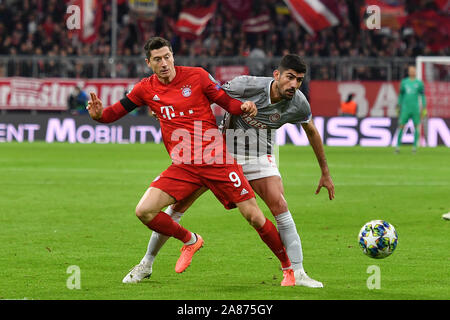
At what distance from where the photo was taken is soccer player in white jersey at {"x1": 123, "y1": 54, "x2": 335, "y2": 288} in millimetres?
7969

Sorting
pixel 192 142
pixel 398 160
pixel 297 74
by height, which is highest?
pixel 297 74

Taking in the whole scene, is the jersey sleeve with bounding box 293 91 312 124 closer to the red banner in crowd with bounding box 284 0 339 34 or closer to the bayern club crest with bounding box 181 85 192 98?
the bayern club crest with bounding box 181 85 192 98

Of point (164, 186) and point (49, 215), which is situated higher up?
point (164, 186)

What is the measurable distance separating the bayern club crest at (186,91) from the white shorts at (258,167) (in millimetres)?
752

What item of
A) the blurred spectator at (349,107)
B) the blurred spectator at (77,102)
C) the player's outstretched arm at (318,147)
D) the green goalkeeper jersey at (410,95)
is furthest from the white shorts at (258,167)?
the blurred spectator at (77,102)

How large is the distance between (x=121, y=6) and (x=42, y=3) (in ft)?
10.5

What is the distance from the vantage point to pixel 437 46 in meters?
34.0

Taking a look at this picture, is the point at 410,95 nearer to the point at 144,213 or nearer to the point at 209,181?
the point at 209,181

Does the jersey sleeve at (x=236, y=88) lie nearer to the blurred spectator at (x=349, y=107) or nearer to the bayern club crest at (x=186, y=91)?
the bayern club crest at (x=186, y=91)

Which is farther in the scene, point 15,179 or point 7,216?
point 15,179

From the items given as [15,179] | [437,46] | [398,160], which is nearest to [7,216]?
[15,179]

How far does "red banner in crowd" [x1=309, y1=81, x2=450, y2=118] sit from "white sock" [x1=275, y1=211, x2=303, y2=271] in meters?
21.9
